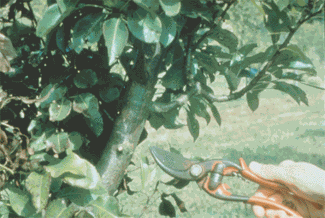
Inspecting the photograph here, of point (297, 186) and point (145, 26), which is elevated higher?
point (145, 26)

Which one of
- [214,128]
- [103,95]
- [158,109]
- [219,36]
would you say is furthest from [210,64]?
[214,128]

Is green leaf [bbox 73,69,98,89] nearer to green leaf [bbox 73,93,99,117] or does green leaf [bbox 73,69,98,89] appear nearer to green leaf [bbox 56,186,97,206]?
green leaf [bbox 73,93,99,117]

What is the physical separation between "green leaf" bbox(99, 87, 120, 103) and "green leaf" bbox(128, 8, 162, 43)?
13.9 inches

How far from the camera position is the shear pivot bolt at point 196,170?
144cm

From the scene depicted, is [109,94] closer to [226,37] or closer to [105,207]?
[105,207]

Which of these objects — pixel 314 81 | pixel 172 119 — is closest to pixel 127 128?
pixel 172 119

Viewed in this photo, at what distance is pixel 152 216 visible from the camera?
12.2ft

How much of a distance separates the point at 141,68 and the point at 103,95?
187 millimetres

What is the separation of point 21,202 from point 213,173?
30.2 inches

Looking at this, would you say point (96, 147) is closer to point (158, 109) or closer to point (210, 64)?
point (158, 109)

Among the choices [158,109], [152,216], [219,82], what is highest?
[158,109]

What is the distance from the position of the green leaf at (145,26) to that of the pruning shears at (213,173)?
0.56 meters

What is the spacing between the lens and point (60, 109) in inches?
45.4

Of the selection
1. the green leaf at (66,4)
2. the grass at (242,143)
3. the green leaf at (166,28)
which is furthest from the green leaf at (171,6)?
the grass at (242,143)
